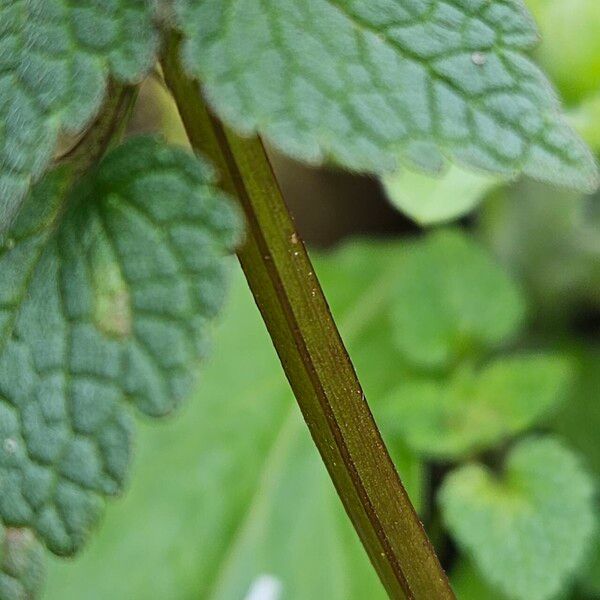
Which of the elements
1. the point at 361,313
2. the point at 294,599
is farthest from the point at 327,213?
the point at 294,599

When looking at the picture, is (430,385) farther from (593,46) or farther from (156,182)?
(156,182)

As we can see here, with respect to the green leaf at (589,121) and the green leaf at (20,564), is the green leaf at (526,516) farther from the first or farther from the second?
the green leaf at (20,564)

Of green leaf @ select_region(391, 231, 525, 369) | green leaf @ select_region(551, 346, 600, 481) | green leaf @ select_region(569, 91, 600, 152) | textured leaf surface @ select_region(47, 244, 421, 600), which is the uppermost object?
green leaf @ select_region(569, 91, 600, 152)

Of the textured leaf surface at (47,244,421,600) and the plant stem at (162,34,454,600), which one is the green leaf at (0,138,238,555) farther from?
the textured leaf surface at (47,244,421,600)

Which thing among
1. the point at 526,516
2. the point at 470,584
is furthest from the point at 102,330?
the point at 470,584

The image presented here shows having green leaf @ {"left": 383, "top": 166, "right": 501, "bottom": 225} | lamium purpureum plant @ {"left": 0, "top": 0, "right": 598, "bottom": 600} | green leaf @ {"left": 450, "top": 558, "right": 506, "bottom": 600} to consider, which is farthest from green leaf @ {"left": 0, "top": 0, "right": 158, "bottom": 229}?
green leaf @ {"left": 450, "top": 558, "right": 506, "bottom": 600}

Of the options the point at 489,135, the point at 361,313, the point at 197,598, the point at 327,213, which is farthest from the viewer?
the point at 327,213

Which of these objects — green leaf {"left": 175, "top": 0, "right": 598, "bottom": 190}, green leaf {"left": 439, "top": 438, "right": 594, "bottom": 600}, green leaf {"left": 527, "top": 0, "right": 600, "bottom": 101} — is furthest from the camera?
green leaf {"left": 527, "top": 0, "right": 600, "bottom": 101}

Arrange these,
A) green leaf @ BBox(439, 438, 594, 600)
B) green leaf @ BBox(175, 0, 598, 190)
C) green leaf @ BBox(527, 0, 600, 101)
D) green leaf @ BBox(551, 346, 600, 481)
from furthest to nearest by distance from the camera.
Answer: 1. green leaf @ BBox(551, 346, 600, 481)
2. green leaf @ BBox(527, 0, 600, 101)
3. green leaf @ BBox(439, 438, 594, 600)
4. green leaf @ BBox(175, 0, 598, 190)
